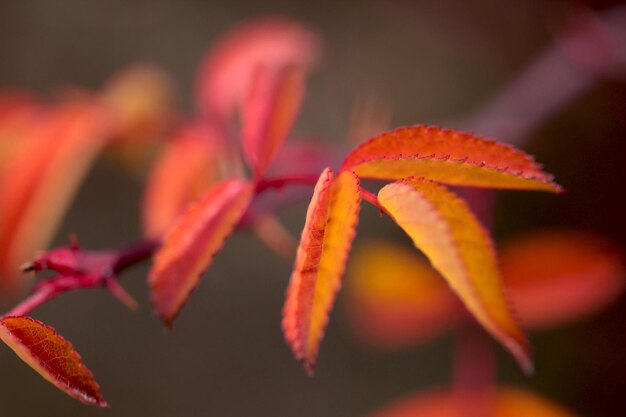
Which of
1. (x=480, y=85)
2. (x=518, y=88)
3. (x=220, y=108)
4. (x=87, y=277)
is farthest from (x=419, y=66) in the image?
(x=87, y=277)

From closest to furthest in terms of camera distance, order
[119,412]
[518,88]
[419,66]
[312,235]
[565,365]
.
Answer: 1. [312,235]
2. [518,88]
3. [565,365]
4. [119,412]
5. [419,66]

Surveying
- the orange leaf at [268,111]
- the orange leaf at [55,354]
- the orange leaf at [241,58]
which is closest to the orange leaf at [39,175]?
the orange leaf at [241,58]

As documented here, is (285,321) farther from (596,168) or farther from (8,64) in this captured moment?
(8,64)

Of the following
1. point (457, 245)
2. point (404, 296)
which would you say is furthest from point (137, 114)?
point (457, 245)

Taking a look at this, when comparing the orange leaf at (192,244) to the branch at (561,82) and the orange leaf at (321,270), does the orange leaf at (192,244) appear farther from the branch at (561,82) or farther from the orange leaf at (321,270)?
the branch at (561,82)

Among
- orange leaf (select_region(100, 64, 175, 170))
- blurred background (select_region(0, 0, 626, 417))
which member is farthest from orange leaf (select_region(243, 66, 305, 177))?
blurred background (select_region(0, 0, 626, 417))

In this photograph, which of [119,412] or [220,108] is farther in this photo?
[119,412]

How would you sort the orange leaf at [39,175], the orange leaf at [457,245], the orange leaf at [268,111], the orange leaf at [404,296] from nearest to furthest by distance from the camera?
the orange leaf at [457,245], the orange leaf at [268,111], the orange leaf at [39,175], the orange leaf at [404,296]
